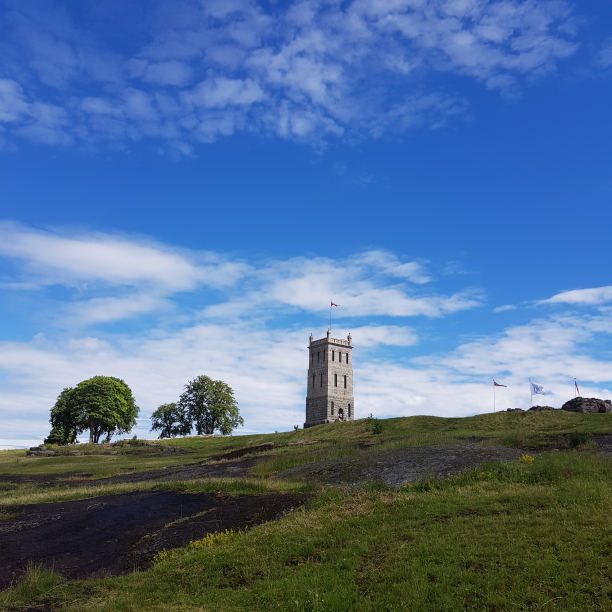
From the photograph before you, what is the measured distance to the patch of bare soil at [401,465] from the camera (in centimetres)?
1980

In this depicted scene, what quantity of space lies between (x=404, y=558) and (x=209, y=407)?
293ft

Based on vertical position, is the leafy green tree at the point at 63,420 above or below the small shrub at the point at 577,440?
above

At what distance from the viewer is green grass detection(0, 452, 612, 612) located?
388 inches

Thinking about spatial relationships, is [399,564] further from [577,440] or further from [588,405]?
[588,405]

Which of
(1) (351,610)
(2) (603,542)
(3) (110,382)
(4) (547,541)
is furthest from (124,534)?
(3) (110,382)

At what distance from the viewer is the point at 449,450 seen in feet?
76.6

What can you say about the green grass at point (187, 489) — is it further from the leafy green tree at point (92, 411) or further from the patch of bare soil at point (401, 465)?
the leafy green tree at point (92, 411)

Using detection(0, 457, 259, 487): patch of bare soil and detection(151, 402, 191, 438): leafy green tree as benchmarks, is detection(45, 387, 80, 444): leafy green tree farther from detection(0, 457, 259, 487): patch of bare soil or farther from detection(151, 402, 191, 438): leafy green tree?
detection(0, 457, 259, 487): patch of bare soil

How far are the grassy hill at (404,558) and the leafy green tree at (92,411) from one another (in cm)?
7493

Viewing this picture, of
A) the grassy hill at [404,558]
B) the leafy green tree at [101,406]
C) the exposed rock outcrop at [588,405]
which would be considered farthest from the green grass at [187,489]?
the leafy green tree at [101,406]

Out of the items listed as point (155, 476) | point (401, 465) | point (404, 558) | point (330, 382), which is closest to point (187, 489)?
point (401, 465)

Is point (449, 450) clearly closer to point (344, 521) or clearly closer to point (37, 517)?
point (344, 521)

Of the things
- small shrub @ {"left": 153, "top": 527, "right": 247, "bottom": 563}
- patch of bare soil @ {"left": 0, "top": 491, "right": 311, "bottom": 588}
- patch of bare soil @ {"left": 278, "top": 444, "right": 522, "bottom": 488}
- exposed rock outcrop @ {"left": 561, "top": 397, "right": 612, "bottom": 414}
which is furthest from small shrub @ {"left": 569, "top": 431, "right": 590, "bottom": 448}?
exposed rock outcrop @ {"left": 561, "top": 397, "right": 612, "bottom": 414}

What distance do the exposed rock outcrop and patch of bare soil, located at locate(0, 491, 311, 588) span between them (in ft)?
151
